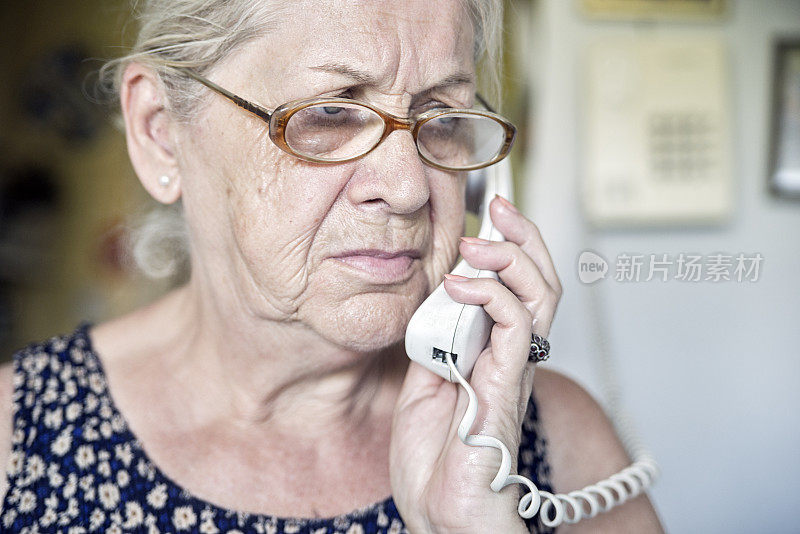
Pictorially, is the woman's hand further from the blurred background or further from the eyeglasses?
the blurred background

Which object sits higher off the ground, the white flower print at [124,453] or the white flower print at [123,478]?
the white flower print at [124,453]

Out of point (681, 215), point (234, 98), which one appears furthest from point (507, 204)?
point (681, 215)

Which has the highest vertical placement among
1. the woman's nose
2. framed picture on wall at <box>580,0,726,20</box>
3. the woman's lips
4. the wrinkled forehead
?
framed picture on wall at <box>580,0,726,20</box>

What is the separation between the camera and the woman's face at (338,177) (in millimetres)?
948

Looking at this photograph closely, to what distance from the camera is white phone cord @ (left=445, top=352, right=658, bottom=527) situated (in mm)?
928

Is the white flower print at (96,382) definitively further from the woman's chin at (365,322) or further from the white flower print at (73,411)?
the woman's chin at (365,322)

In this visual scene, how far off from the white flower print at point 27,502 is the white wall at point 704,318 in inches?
63.5

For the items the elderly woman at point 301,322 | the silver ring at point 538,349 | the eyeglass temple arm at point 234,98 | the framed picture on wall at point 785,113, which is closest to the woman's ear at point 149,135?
the elderly woman at point 301,322

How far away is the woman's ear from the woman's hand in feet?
1.57

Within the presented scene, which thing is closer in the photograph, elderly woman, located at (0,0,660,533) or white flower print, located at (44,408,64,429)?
elderly woman, located at (0,0,660,533)

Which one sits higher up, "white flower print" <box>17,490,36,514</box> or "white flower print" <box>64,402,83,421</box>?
"white flower print" <box>64,402,83,421</box>

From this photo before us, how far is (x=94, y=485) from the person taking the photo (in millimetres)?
1060

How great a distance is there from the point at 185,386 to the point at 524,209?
56.4 inches

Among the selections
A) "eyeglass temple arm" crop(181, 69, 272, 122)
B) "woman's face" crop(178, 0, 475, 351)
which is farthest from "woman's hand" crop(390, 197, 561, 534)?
"eyeglass temple arm" crop(181, 69, 272, 122)
